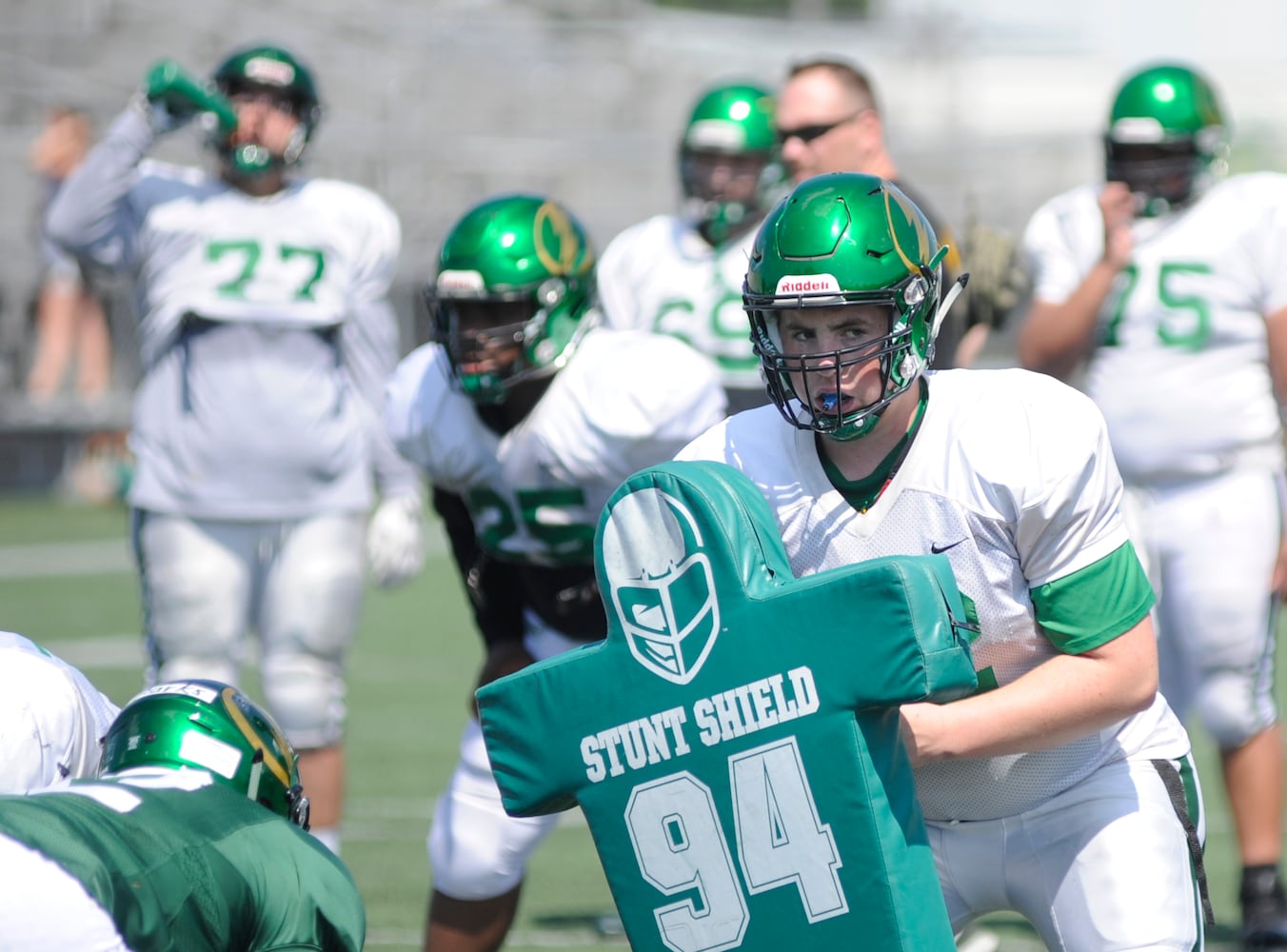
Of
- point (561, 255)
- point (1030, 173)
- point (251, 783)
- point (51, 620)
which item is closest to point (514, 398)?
point (561, 255)

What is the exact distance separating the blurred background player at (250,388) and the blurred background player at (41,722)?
1.97 meters

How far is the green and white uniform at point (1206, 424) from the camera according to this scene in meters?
4.65

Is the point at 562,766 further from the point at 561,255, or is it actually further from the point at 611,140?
the point at 611,140

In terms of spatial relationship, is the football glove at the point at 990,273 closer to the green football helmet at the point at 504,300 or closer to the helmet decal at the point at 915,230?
the green football helmet at the point at 504,300

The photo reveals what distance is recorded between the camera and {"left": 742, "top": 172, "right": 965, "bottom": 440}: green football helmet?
8.71 ft

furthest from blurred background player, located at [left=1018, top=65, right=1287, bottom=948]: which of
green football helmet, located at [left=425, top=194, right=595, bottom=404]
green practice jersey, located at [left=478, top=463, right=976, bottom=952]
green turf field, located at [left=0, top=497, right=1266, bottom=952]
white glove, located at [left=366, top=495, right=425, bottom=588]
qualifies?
green practice jersey, located at [left=478, top=463, right=976, bottom=952]

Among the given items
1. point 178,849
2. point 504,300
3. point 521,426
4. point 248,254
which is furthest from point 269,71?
point 178,849

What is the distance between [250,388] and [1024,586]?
2756 millimetres

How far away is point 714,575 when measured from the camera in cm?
247

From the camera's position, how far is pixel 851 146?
16.6ft

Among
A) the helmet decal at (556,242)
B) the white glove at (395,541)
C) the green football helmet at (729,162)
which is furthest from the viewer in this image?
the green football helmet at (729,162)

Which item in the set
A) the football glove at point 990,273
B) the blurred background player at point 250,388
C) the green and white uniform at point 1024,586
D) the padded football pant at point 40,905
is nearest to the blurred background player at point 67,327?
the blurred background player at point 250,388

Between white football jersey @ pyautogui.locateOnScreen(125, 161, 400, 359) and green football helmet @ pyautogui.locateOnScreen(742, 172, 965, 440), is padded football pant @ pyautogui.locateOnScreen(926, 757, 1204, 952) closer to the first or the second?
green football helmet @ pyautogui.locateOnScreen(742, 172, 965, 440)

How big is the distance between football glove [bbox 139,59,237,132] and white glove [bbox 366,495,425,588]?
107 cm
